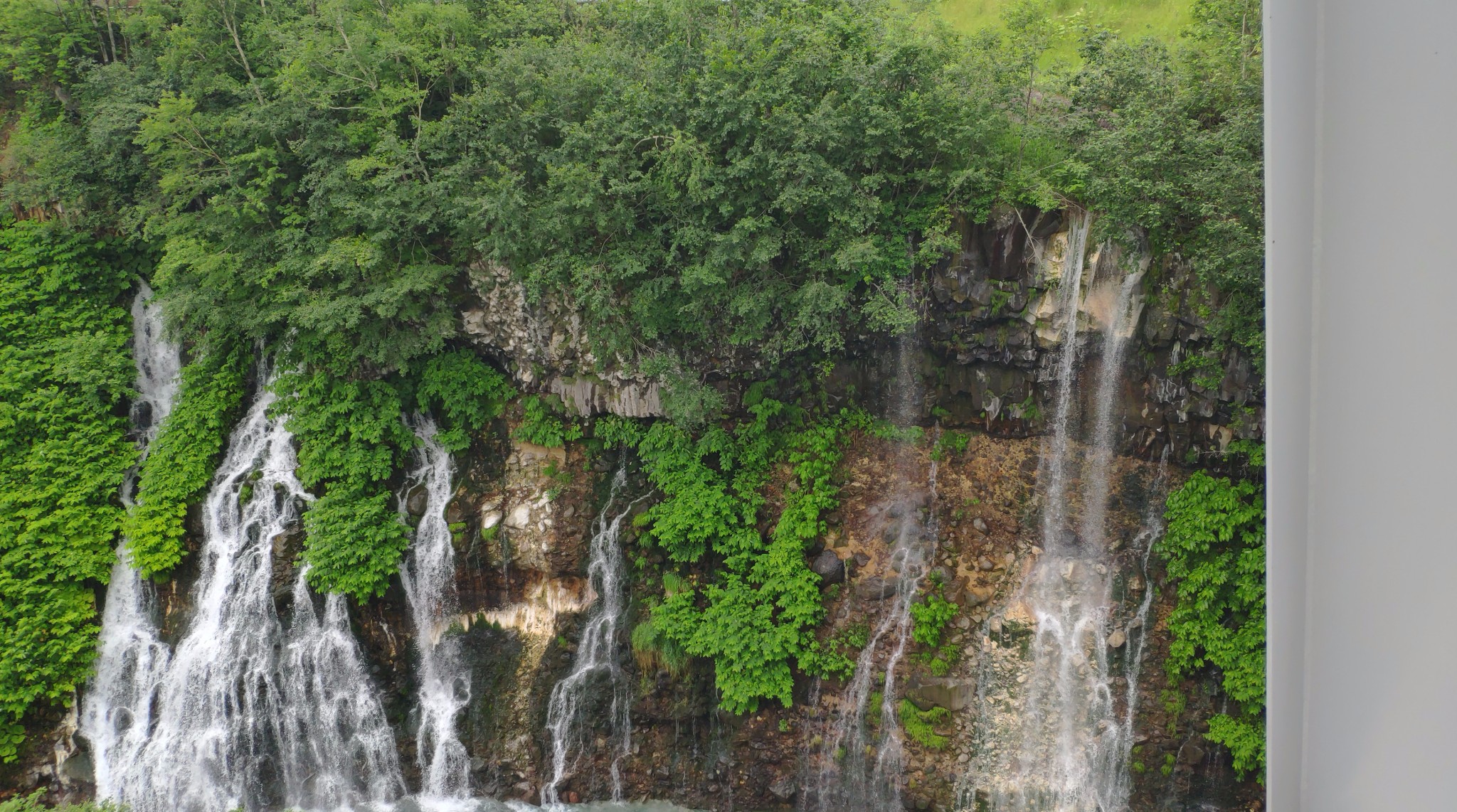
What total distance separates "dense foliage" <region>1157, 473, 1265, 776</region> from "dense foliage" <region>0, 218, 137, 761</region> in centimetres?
1482

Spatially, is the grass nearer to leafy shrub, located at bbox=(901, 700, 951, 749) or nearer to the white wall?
leafy shrub, located at bbox=(901, 700, 951, 749)

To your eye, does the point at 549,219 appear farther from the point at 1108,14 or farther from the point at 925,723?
the point at 1108,14

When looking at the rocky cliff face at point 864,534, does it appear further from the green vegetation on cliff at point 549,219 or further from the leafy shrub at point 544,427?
the green vegetation on cliff at point 549,219

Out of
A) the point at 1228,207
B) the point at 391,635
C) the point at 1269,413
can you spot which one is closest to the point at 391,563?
the point at 391,635

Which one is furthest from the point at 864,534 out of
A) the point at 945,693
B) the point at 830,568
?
the point at 945,693

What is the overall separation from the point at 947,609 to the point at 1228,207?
5.93 m

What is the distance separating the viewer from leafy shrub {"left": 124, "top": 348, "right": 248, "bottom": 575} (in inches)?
464

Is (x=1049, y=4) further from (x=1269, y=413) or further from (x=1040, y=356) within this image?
(x=1269, y=413)

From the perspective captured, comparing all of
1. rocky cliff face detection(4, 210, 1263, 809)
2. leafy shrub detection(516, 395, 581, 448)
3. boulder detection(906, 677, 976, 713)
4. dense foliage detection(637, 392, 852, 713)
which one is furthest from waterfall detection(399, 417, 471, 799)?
boulder detection(906, 677, 976, 713)

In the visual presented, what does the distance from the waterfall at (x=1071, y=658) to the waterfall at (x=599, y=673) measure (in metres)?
4.89

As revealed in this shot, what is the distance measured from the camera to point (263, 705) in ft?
38.3

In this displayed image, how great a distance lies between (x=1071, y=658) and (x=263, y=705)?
11286 mm

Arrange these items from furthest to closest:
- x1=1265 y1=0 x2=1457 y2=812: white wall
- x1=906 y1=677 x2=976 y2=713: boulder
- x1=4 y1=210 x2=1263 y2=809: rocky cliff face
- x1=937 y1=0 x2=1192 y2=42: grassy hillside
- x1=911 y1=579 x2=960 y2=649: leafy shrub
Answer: x1=937 y1=0 x2=1192 y2=42: grassy hillside < x1=911 y1=579 x2=960 y2=649: leafy shrub < x1=906 y1=677 x2=976 y2=713: boulder < x1=4 y1=210 x2=1263 y2=809: rocky cliff face < x1=1265 y1=0 x2=1457 y2=812: white wall

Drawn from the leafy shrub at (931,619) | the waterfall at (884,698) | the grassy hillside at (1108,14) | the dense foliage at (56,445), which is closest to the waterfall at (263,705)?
the dense foliage at (56,445)
